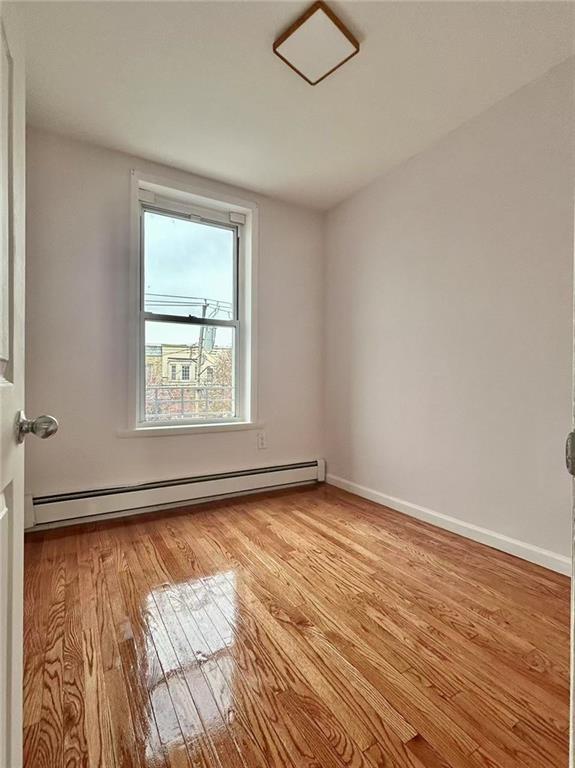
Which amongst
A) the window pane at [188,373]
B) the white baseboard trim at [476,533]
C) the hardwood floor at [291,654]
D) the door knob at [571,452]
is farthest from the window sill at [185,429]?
the door knob at [571,452]

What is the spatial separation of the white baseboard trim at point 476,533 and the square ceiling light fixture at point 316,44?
8.27 ft

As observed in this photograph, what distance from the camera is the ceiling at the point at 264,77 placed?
4.95ft

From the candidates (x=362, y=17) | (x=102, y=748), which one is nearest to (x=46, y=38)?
(x=362, y=17)

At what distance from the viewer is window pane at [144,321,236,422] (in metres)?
2.64

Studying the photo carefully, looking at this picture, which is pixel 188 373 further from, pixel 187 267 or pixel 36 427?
pixel 36 427

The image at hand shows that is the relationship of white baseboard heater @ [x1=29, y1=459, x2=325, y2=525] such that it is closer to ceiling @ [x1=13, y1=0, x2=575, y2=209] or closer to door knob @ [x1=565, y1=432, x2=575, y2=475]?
ceiling @ [x1=13, y1=0, x2=575, y2=209]

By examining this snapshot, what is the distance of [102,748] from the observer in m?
0.88

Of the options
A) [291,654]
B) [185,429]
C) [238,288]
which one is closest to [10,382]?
Answer: [291,654]

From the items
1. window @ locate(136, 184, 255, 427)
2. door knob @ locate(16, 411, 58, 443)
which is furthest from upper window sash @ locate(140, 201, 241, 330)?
door knob @ locate(16, 411, 58, 443)

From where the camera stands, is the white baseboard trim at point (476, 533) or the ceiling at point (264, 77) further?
the white baseboard trim at point (476, 533)

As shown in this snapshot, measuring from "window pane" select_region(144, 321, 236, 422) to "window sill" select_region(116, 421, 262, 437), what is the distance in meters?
0.11

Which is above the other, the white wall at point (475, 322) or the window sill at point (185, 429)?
the white wall at point (475, 322)

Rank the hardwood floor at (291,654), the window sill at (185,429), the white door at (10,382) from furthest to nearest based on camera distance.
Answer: the window sill at (185,429) → the hardwood floor at (291,654) → the white door at (10,382)

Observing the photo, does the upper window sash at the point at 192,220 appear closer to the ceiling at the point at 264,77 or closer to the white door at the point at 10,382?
the ceiling at the point at 264,77
